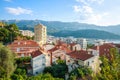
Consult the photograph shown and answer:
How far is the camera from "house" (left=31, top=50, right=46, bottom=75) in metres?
33.6

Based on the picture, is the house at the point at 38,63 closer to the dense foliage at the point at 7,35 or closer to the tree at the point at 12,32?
the dense foliage at the point at 7,35

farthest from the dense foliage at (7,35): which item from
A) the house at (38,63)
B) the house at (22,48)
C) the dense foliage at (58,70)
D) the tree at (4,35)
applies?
the dense foliage at (58,70)

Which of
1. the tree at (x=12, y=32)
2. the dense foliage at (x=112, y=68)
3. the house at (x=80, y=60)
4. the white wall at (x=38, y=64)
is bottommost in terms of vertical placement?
the white wall at (x=38, y=64)

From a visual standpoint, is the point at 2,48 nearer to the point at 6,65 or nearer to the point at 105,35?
the point at 6,65

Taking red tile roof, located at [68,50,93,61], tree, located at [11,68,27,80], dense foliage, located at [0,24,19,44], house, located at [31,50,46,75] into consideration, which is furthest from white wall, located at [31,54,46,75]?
dense foliage, located at [0,24,19,44]

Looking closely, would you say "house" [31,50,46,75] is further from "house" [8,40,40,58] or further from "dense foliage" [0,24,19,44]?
"dense foliage" [0,24,19,44]

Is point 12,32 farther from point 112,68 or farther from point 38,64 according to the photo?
point 112,68

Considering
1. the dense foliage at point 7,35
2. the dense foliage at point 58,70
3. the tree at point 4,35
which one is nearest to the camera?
the dense foliage at point 58,70

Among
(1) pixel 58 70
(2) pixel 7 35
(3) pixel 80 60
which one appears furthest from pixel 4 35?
(3) pixel 80 60

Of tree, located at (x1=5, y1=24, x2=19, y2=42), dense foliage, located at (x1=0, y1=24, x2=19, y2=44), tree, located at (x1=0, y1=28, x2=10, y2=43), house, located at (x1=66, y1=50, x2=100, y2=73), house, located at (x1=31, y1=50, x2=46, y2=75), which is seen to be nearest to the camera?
house, located at (x1=66, y1=50, x2=100, y2=73)

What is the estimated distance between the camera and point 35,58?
110ft

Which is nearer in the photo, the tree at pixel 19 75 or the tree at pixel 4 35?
the tree at pixel 19 75

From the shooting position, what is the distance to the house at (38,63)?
1324 inches

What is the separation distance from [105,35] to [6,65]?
149 m
